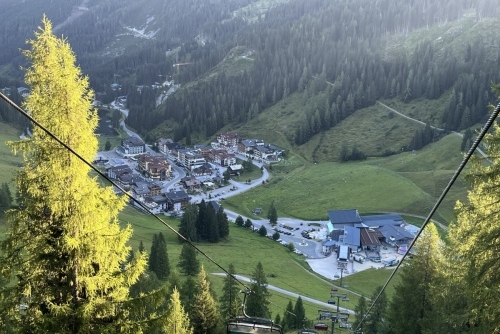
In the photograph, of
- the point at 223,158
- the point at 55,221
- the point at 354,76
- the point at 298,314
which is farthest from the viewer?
the point at 354,76

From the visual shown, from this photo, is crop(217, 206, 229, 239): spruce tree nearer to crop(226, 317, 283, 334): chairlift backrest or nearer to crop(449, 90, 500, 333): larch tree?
crop(226, 317, 283, 334): chairlift backrest

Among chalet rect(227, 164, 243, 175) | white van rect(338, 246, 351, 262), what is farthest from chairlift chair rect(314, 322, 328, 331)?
chalet rect(227, 164, 243, 175)

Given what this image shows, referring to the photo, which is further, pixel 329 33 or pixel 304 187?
pixel 329 33

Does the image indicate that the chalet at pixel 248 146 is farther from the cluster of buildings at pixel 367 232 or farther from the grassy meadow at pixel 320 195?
the cluster of buildings at pixel 367 232

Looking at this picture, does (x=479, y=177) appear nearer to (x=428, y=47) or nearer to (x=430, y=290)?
(x=430, y=290)

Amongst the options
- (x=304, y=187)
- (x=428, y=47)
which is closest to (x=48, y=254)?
(x=304, y=187)

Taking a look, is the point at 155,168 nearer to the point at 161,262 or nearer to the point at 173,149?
the point at 173,149

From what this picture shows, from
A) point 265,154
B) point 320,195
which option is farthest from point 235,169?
point 320,195
